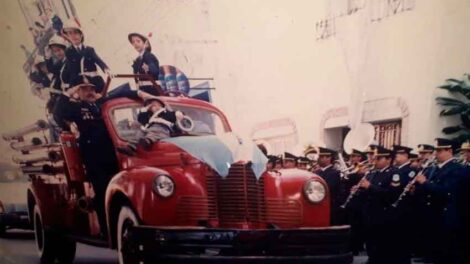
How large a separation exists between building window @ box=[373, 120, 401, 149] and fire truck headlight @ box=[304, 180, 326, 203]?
1.61ft

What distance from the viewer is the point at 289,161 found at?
3.63 metres

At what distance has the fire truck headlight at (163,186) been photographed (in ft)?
10.9

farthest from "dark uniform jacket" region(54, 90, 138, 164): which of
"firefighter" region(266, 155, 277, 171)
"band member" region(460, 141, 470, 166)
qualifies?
"band member" region(460, 141, 470, 166)

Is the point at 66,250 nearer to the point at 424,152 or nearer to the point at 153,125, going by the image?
the point at 153,125

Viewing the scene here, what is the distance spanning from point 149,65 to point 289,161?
86 cm

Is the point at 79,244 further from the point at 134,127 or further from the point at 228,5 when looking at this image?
the point at 228,5

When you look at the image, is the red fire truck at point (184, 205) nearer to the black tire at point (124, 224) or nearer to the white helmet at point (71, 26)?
the black tire at point (124, 224)

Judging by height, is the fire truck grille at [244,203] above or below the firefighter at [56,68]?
below

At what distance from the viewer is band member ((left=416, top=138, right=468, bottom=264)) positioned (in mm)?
3887

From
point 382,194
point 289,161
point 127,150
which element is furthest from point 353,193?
point 127,150

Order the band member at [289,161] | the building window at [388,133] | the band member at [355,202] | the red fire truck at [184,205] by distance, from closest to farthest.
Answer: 1. the red fire truck at [184,205]
2. the band member at [289,161]
3. the band member at [355,202]
4. the building window at [388,133]

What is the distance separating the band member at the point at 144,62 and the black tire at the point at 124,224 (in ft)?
1.95

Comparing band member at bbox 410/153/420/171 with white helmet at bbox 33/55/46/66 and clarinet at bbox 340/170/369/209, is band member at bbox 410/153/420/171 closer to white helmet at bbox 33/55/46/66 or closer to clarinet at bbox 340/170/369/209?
clarinet at bbox 340/170/369/209

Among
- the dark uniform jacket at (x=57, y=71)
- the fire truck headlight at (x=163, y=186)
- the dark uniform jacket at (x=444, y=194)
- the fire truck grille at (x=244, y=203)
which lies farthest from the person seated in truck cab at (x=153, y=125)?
the dark uniform jacket at (x=444, y=194)
